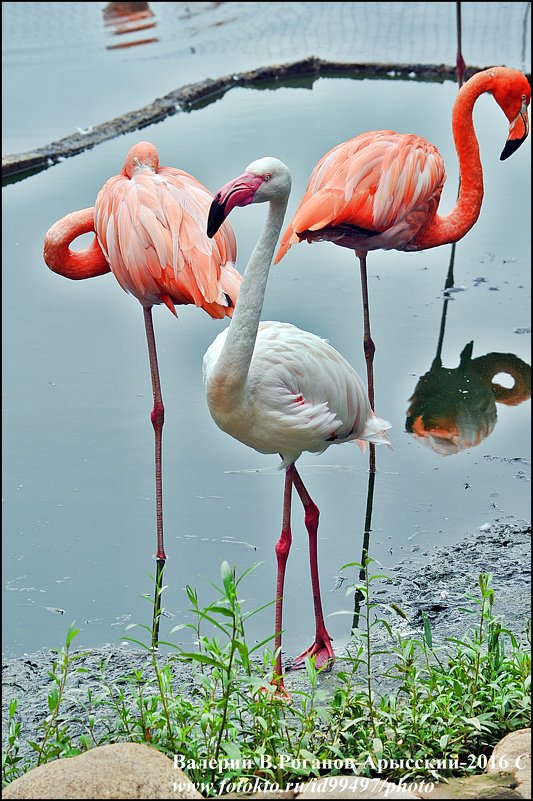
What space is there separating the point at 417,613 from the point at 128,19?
9.97 meters

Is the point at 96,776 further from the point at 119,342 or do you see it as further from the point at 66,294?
the point at 66,294

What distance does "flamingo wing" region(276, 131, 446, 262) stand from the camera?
4.77 metres

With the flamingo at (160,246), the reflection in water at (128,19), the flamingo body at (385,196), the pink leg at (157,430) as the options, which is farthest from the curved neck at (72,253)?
the reflection in water at (128,19)

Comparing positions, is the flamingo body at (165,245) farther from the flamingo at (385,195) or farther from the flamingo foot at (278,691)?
the flamingo foot at (278,691)

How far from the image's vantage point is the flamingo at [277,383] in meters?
3.35

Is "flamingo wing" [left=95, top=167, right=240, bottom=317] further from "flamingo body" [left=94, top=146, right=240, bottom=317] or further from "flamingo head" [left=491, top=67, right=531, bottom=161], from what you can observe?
"flamingo head" [left=491, top=67, right=531, bottom=161]

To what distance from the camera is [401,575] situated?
Answer: 423cm

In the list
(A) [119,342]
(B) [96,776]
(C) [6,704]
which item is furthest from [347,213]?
(B) [96,776]

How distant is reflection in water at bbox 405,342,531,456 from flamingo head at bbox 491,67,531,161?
1061 mm

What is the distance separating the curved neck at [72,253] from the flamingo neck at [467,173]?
148 centimetres

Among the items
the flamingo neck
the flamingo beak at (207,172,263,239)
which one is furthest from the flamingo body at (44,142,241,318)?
the flamingo neck

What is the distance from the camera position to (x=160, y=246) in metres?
4.26

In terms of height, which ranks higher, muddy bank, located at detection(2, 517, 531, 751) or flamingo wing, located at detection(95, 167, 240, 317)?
flamingo wing, located at detection(95, 167, 240, 317)

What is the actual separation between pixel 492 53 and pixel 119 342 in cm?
634
